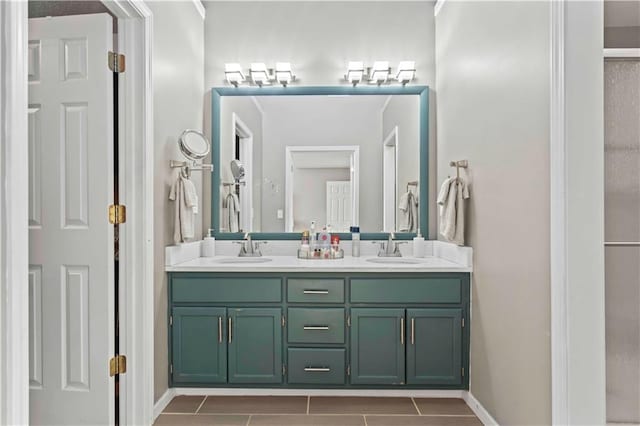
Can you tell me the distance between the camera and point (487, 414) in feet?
7.47

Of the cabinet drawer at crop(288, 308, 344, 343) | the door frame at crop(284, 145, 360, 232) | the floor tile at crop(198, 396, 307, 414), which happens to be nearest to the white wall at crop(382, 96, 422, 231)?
the door frame at crop(284, 145, 360, 232)

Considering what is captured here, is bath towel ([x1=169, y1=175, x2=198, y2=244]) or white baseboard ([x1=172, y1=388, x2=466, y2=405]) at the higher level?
bath towel ([x1=169, y1=175, x2=198, y2=244])

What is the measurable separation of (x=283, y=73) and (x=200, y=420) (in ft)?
7.73

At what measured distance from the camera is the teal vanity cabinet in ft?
8.45

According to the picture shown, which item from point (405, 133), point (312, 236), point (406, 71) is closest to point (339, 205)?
point (312, 236)

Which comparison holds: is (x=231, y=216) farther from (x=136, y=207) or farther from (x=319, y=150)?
(x=136, y=207)

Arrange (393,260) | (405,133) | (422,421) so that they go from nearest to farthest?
(422,421), (393,260), (405,133)

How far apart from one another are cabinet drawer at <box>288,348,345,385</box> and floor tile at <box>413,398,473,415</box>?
1.62 ft

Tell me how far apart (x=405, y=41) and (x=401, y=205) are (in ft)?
4.06

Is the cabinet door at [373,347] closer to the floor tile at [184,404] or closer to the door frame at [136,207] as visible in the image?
the floor tile at [184,404]

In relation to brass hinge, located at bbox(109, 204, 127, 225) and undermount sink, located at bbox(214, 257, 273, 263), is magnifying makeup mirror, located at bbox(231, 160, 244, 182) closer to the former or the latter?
undermount sink, located at bbox(214, 257, 273, 263)

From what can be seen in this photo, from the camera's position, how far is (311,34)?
3244mm

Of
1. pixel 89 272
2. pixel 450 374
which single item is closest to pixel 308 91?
pixel 89 272

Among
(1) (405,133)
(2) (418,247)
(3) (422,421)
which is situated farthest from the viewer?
(1) (405,133)
